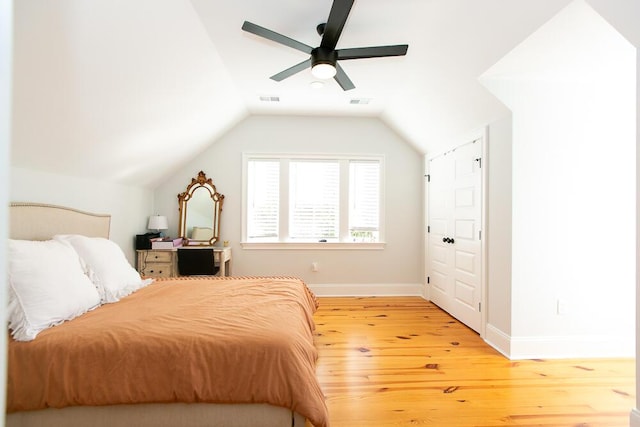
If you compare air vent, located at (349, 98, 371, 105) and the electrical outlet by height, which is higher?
air vent, located at (349, 98, 371, 105)

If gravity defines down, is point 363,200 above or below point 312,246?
above

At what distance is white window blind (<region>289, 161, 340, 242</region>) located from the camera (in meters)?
4.44

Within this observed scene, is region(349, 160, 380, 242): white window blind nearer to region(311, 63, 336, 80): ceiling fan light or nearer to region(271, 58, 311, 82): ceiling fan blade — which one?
region(271, 58, 311, 82): ceiling fan blade

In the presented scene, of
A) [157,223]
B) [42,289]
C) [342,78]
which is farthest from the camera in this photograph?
[157,223]

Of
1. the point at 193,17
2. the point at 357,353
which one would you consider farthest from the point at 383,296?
the point at 193,17

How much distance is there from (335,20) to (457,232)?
8.68ft

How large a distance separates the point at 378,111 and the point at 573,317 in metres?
3.17

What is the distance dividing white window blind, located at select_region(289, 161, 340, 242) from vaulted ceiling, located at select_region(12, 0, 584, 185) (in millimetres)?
1083

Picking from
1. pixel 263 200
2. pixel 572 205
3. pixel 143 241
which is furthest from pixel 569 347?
pixel 143 241

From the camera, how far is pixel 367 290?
174 inches

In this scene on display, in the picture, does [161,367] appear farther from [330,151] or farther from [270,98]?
[330,151]

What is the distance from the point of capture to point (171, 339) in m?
1.44

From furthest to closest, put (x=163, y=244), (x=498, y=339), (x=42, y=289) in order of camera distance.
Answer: (x=163, y=244) → (x=498, y=339) → (x=42, y=289)

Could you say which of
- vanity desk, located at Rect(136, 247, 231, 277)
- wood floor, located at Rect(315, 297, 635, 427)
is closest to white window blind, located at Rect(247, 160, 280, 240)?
vanity desk, located at Rect(136, 247, 231, 277)
